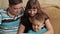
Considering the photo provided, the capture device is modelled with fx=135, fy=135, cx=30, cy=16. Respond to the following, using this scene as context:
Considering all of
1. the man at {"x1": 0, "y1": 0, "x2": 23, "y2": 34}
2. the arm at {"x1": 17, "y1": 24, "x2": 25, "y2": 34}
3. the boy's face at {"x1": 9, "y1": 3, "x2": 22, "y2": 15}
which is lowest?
the arm at {"x1": 17, "y1": 24, "x2": 25, "y2": 34}

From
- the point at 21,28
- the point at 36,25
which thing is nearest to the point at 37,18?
the point at 36,25

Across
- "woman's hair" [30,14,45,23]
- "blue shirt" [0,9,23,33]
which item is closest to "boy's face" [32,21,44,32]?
"woman's hair" [30,14,45,23]

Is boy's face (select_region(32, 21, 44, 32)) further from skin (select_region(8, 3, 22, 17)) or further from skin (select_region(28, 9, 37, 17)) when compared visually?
skin (select_region(8, 3, 22, 17))

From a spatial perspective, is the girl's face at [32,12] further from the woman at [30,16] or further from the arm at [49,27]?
the arm at [49,27]

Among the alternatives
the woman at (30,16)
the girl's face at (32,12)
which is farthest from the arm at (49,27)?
the girl's face at (32,12)

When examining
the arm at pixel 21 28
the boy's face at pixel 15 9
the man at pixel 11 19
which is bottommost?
the arm at pixel 21 28

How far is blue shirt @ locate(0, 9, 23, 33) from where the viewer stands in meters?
1.26

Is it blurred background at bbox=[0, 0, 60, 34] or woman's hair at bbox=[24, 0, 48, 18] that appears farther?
blurred background at bbox=[0, 0, 60, 34]

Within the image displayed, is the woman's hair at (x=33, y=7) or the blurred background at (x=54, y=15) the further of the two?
the blurred background at (x=54, y=15)

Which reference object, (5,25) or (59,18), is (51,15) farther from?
(5,25)

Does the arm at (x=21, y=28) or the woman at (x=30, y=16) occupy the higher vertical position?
the woman at (x=30, y=16)

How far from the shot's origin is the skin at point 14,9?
4.11 ft

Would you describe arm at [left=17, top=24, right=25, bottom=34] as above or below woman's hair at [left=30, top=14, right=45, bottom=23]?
below

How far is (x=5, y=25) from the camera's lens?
126cm
